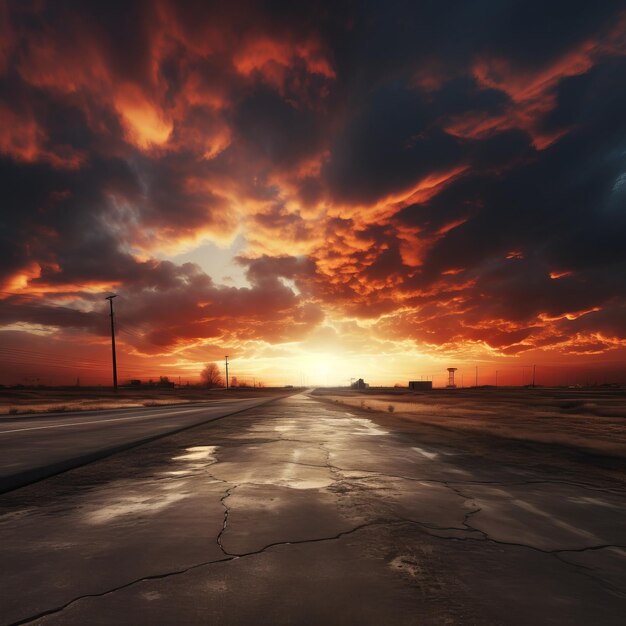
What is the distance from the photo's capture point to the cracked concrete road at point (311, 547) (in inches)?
95.7

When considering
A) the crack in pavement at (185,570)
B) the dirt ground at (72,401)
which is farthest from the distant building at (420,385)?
the crack in pavement at (185,570)

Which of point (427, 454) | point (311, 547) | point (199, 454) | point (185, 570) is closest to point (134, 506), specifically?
point (185, 570)

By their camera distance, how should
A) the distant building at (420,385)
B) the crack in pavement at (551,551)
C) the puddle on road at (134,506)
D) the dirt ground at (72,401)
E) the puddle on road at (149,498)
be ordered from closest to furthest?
the crack in pavement at (551,551), the puddle on road at (134,506), the puddle on road at (149,498), the dirt ground at (72,401), the distant building at (420,385)

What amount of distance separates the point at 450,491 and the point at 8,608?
4953 millimetres

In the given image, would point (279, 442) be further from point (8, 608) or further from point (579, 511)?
point (8, 608)

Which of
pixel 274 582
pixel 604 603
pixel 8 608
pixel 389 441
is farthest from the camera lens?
pixel 389 441

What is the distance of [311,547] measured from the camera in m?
3.39

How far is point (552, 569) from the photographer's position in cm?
306

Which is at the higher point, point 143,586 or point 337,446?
point 143,586

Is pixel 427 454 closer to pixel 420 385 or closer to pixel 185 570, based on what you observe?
pixel 185 570

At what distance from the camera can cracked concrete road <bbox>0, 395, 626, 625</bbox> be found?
2430 millimetres

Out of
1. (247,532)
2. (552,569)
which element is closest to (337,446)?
(247,532)

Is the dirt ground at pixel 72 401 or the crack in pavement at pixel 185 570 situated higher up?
the crack in pavement at pixel 185 570

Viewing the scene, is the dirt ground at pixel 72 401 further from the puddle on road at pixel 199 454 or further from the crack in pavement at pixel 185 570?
the crack in pavement at pixel 185 570
